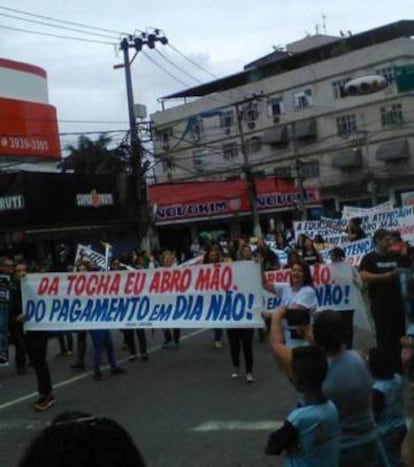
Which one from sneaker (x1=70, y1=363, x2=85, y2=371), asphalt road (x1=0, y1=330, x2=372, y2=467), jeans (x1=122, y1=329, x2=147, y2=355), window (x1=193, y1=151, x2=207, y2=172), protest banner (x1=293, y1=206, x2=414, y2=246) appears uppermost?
window (x1=193, y1=151, x2=207, y2=172)

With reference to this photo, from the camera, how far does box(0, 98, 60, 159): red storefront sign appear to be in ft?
119

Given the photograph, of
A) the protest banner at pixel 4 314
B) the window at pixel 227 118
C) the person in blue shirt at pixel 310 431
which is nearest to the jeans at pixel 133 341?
the protest banner at pixel 4 314

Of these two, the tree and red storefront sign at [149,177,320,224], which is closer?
red storefront sign at [149,177,320,224]

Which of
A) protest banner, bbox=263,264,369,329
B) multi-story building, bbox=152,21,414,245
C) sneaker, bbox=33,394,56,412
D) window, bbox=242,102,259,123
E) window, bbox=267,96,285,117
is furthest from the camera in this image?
window, bbox=242,102,259,123

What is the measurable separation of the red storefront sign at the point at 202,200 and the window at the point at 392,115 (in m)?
13.9

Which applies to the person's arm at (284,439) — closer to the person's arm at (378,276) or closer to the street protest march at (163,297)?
the person's arm at (378,276)

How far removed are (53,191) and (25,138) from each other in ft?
34.2

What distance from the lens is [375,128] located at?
5978 centimetres

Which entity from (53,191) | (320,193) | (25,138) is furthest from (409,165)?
(53,191)

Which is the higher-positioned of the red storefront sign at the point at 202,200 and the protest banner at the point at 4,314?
the red storefront sign at the point at 202,200

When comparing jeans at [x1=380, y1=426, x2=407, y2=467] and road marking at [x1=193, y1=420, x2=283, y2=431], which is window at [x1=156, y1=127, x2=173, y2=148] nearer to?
road marking at [x1=193, y1=420, x2=283, y2=431]

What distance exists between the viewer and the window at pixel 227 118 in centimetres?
Result: 6850

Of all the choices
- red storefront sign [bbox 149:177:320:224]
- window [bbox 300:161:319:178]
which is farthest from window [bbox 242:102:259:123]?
red storefront sign [bbox 149:177:320:224]

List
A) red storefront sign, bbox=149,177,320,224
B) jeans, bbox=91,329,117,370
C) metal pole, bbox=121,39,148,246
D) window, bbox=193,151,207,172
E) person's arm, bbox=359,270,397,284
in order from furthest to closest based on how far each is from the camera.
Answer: window, bbox=193,151,207,172 → red storefront sign, bbox=149,177,320,224 → metal pole, bbox=121,39,148,246 → jeans, bbox=91,329,117,370 → person's arm, bbox=359,270,397,284
